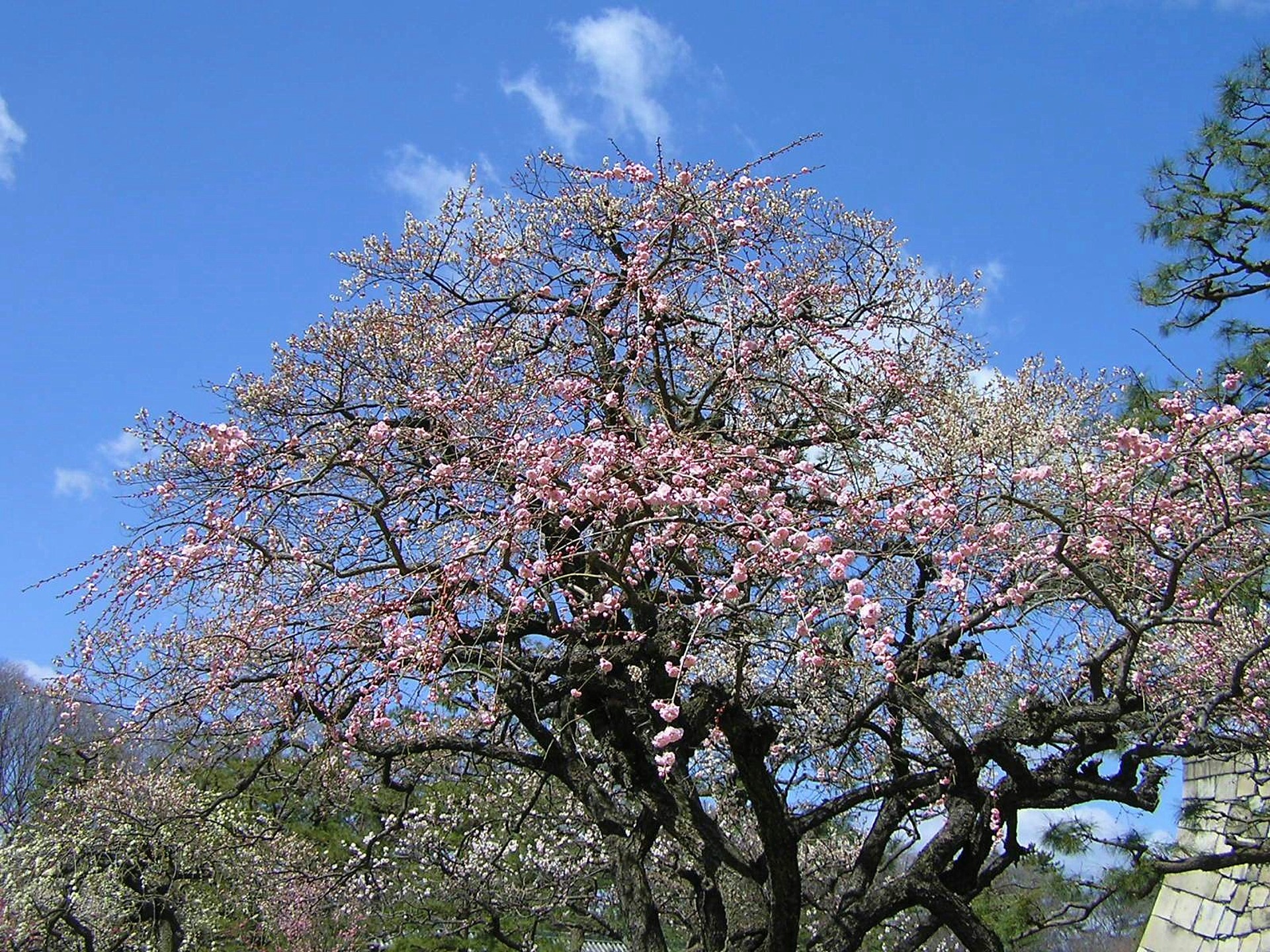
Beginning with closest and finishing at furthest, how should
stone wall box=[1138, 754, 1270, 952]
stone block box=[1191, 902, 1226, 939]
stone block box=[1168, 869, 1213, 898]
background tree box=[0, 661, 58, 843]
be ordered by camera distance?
stone wall box=[1138, 754, 1270, 952]
stone block box=[1191, 902, 1226, 939]
stone block box=[1168, 869, 1213, 898]
background tree box=[0, 661, 58, 843]

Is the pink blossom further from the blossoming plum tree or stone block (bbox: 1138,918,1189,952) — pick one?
stone block (bbox: 1138,918,1189,952)

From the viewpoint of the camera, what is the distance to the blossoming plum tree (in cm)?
481

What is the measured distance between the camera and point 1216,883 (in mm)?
8320

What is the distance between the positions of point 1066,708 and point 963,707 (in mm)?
1324

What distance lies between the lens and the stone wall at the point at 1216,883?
24.8ft

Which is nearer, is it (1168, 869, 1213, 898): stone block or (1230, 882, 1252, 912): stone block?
(1230, 882, 1252, 912): stone block

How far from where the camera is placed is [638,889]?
5.80 metres

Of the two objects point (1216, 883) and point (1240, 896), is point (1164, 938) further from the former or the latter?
point (1240, 896)

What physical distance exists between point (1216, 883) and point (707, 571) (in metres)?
5.78

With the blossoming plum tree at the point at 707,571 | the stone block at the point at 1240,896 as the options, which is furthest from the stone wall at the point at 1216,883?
the blossoming plum tree at the point at 707,571

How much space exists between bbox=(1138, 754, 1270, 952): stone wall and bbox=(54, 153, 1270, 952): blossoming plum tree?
180 cm

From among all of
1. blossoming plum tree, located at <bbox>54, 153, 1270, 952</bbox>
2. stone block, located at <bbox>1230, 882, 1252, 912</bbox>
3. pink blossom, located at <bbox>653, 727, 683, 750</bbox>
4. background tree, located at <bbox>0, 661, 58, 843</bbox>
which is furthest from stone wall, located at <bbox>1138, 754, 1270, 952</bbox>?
background tree, located at <bbox>0, 661, 58, 843</bbox>

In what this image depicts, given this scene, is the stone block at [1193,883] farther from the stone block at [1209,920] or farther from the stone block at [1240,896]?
the stone block at [1240,896]

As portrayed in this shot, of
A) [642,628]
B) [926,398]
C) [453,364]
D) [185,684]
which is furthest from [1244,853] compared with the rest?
[185,684]
